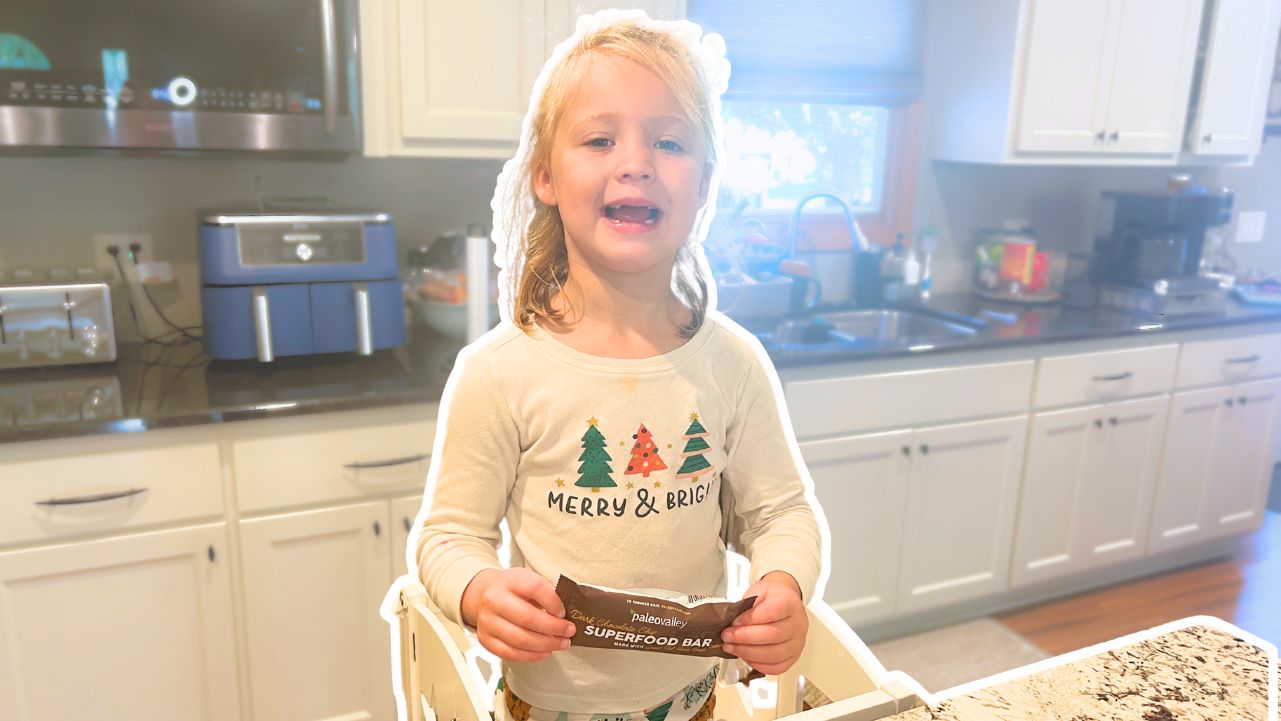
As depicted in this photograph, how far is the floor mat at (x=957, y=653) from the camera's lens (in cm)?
227

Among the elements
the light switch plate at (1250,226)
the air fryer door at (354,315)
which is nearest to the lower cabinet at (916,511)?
the air fryer door at (354,315)

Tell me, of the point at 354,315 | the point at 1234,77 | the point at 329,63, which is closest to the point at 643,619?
the point at 354,315

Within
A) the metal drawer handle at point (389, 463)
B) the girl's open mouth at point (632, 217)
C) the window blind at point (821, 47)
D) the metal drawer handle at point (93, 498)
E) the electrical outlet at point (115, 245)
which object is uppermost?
the window blind at point (821, 47)

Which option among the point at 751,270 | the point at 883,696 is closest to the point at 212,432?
the point at 883,696

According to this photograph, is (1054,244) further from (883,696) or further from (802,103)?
(883,696)

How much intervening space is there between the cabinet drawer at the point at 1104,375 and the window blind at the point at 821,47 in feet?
3.18

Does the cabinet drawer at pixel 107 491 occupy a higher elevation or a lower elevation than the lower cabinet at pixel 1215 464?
higher

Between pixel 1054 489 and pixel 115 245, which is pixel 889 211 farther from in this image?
pixel 115 245

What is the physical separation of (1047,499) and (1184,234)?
1067 millimetres

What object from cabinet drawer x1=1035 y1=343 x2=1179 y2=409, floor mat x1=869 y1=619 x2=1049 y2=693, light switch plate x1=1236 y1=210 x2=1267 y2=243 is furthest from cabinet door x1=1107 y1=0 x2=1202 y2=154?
floor mat x1=869 y1=619 x2=1049 y2=693

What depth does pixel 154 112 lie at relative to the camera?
169 centimetres

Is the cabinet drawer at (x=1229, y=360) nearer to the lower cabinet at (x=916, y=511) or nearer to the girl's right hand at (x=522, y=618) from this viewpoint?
the lower cabinet at (x=916, y=511)

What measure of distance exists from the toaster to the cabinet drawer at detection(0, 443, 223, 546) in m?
0.35

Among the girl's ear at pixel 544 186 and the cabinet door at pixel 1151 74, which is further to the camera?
the cabinet door at pixel 1151 74
